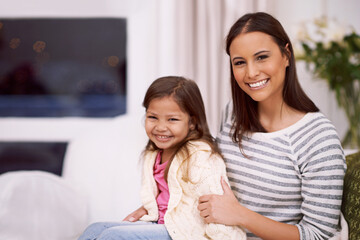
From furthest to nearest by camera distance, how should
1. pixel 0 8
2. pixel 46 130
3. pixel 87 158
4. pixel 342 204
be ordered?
pixel 46 130 < pixel 0 8 < pixel 87 158 < pixel 342 204

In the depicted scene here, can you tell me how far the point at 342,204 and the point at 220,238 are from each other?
0.42m

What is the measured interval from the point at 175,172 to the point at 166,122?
0.17 metres

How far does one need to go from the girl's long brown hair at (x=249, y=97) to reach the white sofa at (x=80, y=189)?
66 centimetres

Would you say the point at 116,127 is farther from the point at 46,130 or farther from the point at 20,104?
the point at 20,104

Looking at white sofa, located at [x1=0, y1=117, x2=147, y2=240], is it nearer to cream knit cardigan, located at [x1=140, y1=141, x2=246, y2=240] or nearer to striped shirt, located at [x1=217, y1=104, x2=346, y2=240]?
cream knit cardigan, located at [x1=140, y1=141, x2=246, y2=240]

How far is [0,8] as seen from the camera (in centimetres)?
263

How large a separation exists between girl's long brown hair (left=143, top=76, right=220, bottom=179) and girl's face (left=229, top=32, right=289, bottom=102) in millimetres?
188

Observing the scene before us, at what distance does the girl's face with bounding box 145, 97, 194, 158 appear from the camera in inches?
54.3

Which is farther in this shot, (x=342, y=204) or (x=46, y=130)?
(x=46, y=130)

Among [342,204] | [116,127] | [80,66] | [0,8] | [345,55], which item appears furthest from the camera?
[80,66]

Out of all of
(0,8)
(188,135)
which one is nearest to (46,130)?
(0,8)

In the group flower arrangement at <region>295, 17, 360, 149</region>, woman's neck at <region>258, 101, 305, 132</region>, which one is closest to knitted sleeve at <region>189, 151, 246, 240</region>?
woman's neck at <region>258, 101, 305, 132</region>

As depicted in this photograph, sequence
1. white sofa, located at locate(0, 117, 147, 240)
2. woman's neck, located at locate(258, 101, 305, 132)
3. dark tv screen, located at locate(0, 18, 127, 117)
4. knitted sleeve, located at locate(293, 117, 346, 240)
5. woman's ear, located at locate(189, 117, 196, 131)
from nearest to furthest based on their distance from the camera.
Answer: knitted sleeve, located at locate(293, 117, 346, 240) < woman's neck, located at locate(258, 101, 305, 132) < woman's ear, located at locate(189, 117, 196, 131) < white sofa, located at locate(0, 117, 147, 240) < dark tv screen, located at locate(0, 18, 127, 117)

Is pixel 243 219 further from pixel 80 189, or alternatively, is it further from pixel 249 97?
pixel 80 189
